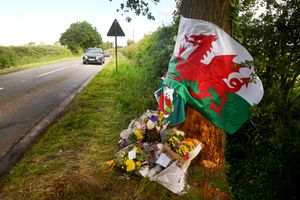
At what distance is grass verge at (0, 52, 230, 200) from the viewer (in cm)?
378

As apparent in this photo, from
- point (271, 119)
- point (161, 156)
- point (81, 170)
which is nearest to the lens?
point (161, 156)

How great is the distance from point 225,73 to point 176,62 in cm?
78

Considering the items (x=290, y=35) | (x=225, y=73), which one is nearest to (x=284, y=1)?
(x=290, y=35)

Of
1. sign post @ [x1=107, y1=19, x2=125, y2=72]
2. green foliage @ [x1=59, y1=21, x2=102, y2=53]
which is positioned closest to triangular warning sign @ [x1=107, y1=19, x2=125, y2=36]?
sign post @ [x1=107, y1=19, x2=125, y2=72]

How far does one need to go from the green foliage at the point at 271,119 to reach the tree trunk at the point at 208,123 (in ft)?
1.84

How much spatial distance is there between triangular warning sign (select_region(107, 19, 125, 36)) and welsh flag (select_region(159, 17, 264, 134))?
1077 cm

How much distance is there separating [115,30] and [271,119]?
11206 millimetres

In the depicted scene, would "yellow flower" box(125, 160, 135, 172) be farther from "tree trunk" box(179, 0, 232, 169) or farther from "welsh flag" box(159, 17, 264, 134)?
"welsh flag" box(159, 17, 264, 134)

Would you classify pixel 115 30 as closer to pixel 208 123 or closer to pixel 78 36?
pixel 208 123

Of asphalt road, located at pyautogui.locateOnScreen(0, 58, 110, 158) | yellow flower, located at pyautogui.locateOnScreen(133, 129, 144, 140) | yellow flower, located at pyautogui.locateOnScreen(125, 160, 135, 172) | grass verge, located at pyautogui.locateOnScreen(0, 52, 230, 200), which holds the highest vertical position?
yellow flower, located at pyautogui.locateOnScreen(133, 129, 144, 140)

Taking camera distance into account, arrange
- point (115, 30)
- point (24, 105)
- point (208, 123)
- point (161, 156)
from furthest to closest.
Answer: point (115, 30)
point (24, 105)
point (208, 123)
point (161, 156)

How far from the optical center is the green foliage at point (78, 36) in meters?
79.6

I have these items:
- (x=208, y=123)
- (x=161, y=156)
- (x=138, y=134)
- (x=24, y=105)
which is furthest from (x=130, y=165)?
(x=24, y=105)

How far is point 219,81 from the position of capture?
14.3 feet
